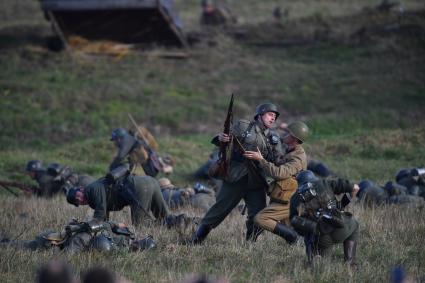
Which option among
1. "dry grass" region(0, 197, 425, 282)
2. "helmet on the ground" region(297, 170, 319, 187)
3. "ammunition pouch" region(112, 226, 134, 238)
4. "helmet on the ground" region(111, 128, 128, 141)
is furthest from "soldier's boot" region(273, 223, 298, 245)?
"helmet on the ground" region(111, 128, 128, 141)

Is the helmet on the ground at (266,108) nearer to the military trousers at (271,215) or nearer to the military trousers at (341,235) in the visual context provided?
the military trousers at (271,215)

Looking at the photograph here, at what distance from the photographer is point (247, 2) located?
4856 cm

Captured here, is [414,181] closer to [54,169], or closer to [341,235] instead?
[341,235]

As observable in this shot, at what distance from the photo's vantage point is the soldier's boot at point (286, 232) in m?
9.70


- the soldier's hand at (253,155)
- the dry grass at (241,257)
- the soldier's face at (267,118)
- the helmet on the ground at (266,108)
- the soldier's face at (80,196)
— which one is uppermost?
the helmet on the ground at (266,108)

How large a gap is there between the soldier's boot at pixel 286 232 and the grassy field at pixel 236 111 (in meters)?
0.18

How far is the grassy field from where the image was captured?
8.87m

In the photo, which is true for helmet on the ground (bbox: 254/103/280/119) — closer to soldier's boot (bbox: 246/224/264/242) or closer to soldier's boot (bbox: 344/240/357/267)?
soldier's boot (bbox: 246/224/264/242)

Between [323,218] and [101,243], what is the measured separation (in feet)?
8.37

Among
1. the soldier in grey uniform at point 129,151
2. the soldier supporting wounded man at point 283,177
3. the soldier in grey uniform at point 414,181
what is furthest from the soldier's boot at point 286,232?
the soldier in grey uniform at point 129,151

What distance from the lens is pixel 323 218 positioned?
28.7 ft

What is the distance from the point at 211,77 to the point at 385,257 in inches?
724

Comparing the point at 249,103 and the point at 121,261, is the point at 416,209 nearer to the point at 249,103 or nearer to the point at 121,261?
the point at 121,261

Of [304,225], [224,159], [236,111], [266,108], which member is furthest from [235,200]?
[236,111]
